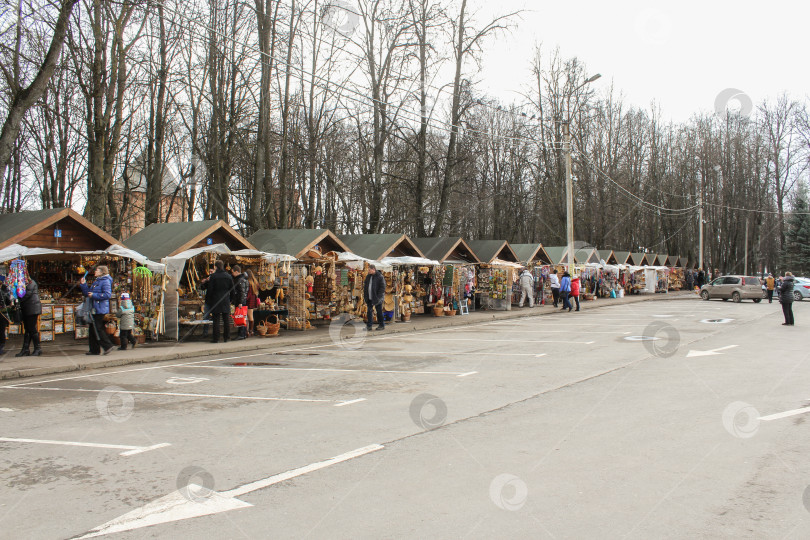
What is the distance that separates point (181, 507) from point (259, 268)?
13.9 meters

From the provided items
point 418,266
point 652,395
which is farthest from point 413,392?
point 418,266

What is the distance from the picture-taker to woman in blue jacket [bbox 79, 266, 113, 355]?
42.2 feet

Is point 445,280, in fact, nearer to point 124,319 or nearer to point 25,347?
point 124,319

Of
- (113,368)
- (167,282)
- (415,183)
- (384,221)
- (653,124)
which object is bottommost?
(113,368)

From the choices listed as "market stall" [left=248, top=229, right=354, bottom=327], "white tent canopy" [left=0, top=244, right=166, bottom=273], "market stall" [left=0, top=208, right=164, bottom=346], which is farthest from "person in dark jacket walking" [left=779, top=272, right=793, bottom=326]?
"market stall" [left=0, top=208, right=164, bottom=346]

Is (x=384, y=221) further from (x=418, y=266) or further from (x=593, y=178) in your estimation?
(x=593, y=178)

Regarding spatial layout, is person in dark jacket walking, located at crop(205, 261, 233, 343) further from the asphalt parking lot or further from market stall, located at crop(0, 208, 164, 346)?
the asphalt parking lot

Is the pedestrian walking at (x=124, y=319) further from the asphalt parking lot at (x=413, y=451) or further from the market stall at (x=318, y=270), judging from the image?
the market stall at (x=318, y=270)

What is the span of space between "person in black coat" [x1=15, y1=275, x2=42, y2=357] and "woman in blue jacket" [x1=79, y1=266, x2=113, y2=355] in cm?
101

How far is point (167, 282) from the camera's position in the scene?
1545cm

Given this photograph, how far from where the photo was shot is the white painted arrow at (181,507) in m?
4.12

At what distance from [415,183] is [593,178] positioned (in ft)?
79.2

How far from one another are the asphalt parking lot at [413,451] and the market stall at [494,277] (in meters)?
16.4

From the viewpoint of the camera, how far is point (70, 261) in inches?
657
